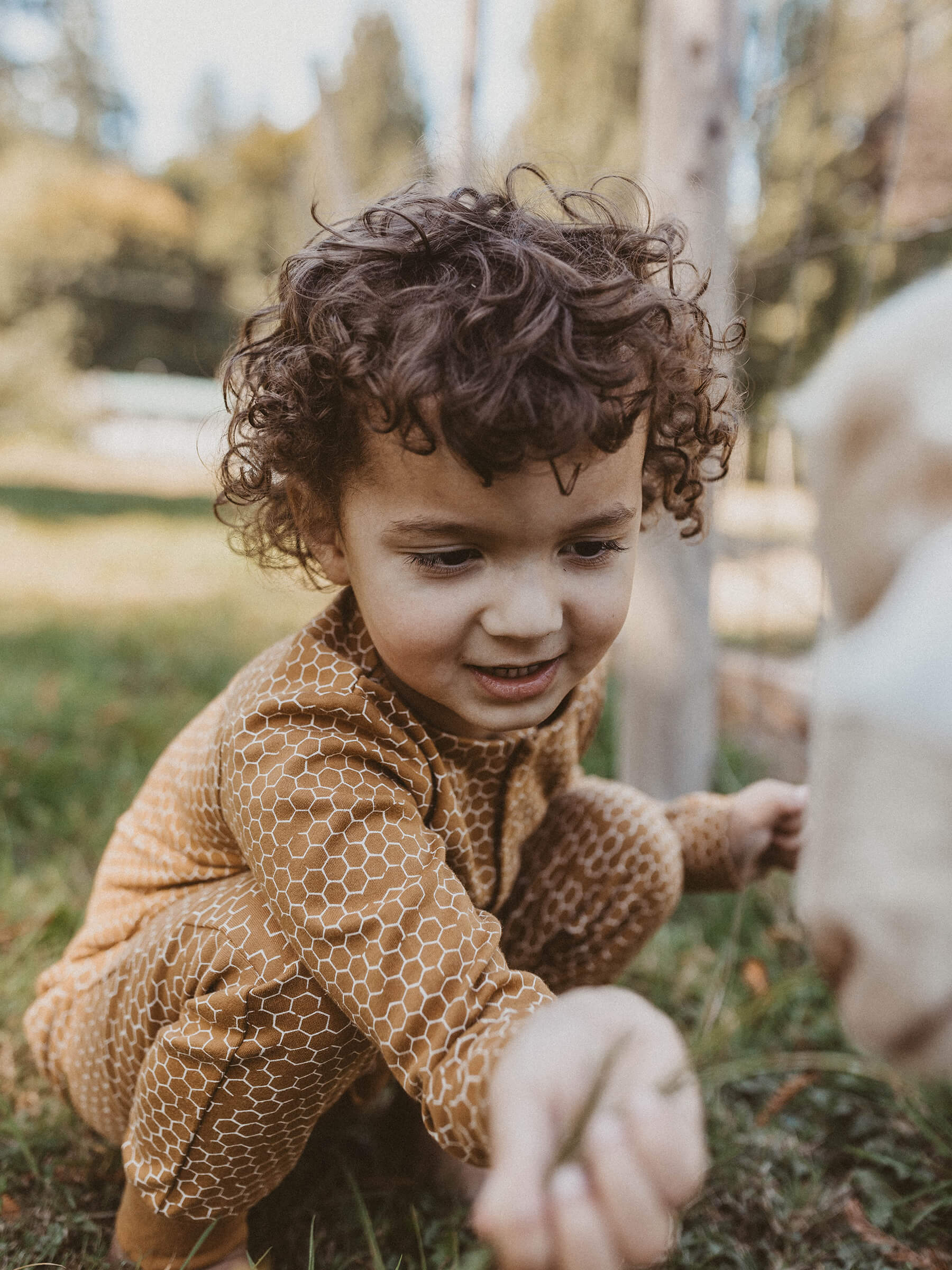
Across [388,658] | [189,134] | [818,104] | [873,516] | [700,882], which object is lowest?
[700,882]

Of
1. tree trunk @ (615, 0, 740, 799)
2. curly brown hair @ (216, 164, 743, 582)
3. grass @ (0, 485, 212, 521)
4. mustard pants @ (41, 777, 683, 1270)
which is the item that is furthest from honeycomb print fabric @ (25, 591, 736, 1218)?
grass @ (0, 485, 212, 521)

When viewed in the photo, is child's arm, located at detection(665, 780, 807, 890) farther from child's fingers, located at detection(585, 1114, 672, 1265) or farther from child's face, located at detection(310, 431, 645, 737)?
child's fingers, located at detection(585, 1114, 672, 1265)

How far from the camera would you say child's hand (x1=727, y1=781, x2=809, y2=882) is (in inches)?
55.6

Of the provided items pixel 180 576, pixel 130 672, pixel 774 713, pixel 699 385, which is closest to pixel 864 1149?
pixel 699 385

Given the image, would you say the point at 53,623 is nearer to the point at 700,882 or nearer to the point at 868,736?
the point at 700,882

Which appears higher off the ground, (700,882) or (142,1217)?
(700,882)

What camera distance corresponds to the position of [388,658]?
107 centimetres

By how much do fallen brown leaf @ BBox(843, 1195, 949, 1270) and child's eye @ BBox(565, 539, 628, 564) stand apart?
803 millimetres

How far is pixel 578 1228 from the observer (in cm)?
57

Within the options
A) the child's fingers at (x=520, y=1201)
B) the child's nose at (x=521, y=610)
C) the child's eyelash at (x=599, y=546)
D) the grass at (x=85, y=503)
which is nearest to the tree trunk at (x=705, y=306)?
the child's eyelash at (x=599, y=546)

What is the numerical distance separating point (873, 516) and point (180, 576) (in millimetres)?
4283

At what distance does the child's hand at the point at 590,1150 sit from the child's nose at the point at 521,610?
0.40 metres

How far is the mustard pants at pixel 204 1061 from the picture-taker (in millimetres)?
1006

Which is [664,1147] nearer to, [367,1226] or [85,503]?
[367,1226]
